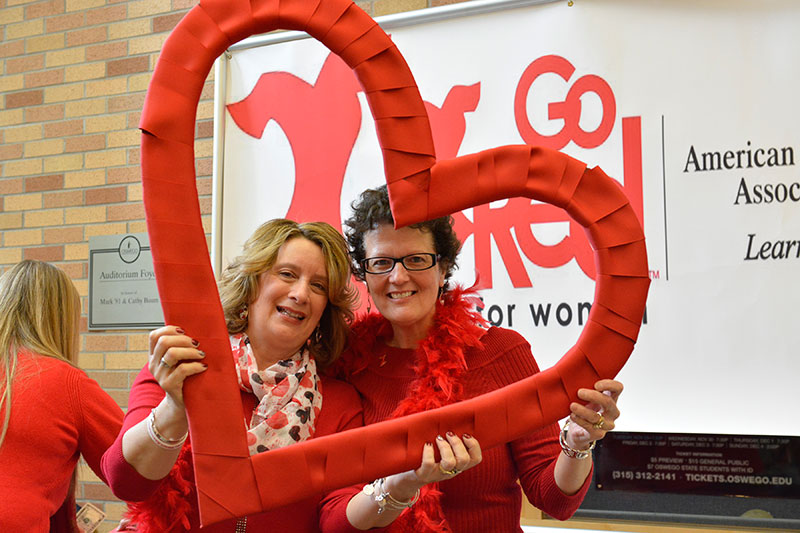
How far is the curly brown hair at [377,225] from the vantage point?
4.85 feet

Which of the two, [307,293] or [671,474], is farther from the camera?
[671,474]

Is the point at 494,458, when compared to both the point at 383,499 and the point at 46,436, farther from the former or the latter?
the point at 46,436

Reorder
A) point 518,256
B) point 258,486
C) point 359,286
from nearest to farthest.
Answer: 1. point 258,486
2. point 518,256
3. point 359,286

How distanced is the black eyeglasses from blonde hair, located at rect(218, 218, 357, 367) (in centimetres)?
6

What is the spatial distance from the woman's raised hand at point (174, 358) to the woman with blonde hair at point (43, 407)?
76 cm

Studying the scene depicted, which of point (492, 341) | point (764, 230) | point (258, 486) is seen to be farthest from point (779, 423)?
point (258, 486)

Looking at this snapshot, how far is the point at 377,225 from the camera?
149cm

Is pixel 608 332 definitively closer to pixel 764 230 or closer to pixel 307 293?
pixel 307 293

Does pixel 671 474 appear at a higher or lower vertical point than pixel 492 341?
lower

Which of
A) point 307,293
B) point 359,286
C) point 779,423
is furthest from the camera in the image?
point 359,286

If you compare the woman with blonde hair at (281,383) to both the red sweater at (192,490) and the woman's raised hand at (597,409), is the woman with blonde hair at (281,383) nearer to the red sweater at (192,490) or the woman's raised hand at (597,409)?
Result: the red sweater at (192,490)

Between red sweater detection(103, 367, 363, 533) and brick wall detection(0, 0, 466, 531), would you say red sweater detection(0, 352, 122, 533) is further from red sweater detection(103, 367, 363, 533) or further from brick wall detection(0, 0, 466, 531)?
brick wall detection(0, 0, 466, 531)

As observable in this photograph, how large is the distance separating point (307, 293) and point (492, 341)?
435 mm

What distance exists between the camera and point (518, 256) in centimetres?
236
